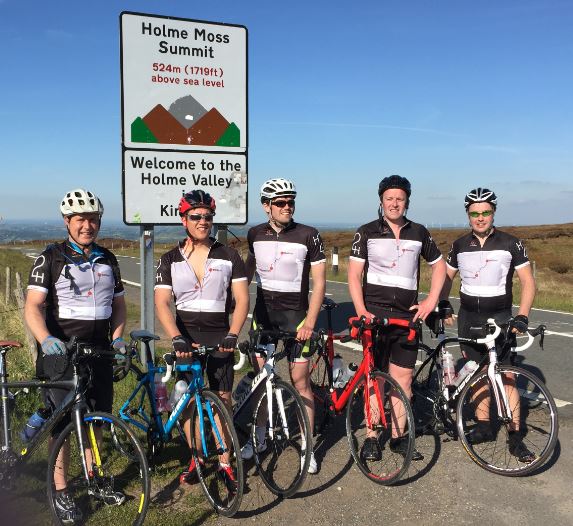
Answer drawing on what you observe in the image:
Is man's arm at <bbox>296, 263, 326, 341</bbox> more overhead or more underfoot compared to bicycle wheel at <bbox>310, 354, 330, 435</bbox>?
more overhead

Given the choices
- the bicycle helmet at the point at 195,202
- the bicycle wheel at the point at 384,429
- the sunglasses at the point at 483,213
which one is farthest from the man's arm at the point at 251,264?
the sunglasses at the point at 483,213

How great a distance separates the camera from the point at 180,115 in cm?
673

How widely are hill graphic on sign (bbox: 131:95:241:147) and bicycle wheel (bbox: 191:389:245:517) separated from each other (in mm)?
3757

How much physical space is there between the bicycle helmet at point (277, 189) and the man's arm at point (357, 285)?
0.78 metres

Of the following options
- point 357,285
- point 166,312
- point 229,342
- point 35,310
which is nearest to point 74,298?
point 35,310

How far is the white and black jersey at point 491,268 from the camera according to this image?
190 inches

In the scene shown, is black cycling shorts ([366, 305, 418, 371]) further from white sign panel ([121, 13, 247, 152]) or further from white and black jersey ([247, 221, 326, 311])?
white sign panel ([121, 13, 247, 152])

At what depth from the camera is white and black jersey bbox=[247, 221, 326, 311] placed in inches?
179

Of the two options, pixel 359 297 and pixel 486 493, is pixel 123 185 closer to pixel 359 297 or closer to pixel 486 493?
pixel 359 297

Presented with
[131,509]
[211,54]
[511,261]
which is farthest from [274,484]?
[211,54]

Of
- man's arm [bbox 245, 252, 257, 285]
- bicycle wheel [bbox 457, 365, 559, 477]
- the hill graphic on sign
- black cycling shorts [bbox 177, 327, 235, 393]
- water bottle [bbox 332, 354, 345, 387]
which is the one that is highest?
the hill graphic on sign

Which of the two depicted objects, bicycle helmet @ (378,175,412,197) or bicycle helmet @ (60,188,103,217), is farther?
bicycle helmet @ (378,175,412,197)

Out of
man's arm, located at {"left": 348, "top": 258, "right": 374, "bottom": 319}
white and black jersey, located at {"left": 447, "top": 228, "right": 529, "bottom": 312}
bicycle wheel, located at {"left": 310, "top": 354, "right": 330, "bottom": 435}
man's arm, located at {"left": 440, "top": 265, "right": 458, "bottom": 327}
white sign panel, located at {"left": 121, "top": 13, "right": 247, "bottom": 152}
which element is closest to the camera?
man's arm, located at {"left": 348, "top": 258, "right": 374, "bottom": 319}

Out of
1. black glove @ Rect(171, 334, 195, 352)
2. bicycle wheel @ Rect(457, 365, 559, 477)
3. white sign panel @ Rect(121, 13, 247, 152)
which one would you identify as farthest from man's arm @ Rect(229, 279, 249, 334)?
white sign panel @ Rect(121, 13, 247, 152)
